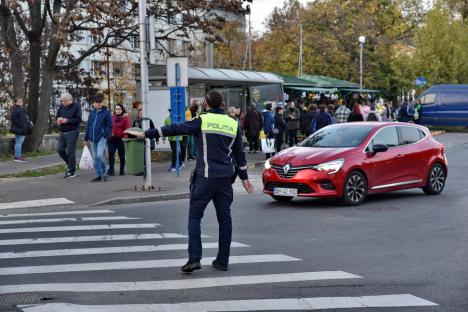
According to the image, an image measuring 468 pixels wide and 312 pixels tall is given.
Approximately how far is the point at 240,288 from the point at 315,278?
842mm

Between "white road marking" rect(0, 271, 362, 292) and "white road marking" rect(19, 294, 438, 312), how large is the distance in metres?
0.61

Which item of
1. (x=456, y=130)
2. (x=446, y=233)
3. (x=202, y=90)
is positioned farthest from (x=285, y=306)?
(x=456, y=130)

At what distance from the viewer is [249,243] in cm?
932

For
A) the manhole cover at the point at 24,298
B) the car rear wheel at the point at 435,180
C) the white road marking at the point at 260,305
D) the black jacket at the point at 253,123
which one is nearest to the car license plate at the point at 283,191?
the car rear wheel at the point at 435,180

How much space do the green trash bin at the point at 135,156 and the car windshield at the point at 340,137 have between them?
3889 millimetres

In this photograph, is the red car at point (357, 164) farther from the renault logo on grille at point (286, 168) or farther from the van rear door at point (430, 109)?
the van rear door at point (430, 109)

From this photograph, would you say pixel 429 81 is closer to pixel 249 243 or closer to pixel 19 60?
pixel 19 60

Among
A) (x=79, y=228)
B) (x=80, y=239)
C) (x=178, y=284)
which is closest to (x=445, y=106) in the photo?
(x=79, y=228)

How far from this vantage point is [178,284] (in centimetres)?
698

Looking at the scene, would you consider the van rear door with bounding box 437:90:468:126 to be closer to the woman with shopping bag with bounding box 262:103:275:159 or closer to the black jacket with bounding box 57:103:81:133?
the woman with shopping bag with bounding box 262:103:275:159

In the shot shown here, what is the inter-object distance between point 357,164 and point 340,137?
0.91 m

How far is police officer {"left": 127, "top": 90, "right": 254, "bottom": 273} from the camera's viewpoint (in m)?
7.53

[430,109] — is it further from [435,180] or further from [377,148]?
[377,148]

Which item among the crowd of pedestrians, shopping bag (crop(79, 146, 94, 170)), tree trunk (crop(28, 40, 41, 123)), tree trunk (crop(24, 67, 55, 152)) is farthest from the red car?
tree trunk (crop(28, 40, 41, 123))
